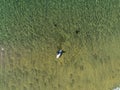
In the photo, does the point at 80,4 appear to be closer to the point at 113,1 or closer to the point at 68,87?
the point at 113,1

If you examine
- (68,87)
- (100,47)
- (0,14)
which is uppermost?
(0,14)

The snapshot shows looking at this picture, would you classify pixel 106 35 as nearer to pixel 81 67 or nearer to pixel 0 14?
pixel 81 67

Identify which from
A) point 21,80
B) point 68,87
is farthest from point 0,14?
point 68,87

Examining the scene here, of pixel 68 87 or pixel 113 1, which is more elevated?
pixel 113 1

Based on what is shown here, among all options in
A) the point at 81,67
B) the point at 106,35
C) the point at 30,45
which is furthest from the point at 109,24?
the point at 30,45

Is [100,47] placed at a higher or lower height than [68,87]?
higher
